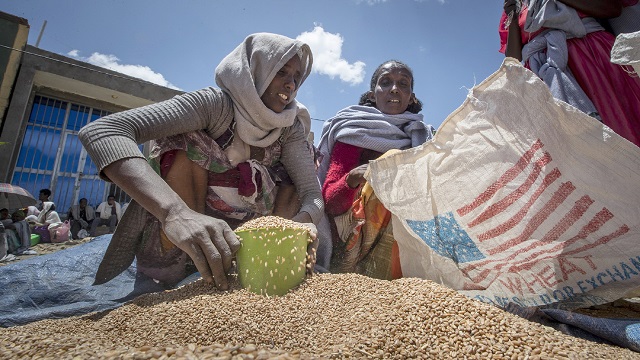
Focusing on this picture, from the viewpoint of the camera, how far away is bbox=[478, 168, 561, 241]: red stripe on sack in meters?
1.33

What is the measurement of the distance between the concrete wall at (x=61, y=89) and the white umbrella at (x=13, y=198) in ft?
4.97

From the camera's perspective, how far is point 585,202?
1293 millimetres

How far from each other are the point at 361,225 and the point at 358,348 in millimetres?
1136

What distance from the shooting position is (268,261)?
1312 mm

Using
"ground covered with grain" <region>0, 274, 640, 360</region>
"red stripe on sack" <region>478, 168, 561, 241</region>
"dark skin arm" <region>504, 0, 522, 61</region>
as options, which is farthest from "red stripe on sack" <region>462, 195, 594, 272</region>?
"dark skin arm" <region>504, 0, 522, 61</region>

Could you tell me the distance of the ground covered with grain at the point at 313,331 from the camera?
0.94 metres

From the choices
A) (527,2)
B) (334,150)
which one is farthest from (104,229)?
(527,2)

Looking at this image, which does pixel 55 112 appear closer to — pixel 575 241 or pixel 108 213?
pixel 108 213

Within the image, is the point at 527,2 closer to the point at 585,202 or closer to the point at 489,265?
the point at 585,202

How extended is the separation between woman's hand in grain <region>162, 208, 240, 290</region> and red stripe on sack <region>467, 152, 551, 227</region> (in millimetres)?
993

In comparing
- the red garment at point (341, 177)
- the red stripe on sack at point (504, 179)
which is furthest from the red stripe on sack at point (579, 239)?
the red garment at point (341, 177)

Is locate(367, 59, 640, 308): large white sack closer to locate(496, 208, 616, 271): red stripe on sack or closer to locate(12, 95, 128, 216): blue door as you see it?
locate(496, 208, 616, 271): red stripe on sack

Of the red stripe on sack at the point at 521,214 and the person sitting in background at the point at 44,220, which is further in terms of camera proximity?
the person sitting in background at the point at 44,220

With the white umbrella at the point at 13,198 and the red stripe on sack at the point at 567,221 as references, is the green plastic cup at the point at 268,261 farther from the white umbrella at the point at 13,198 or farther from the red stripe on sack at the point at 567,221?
the white umbrella at the point at 13,198
